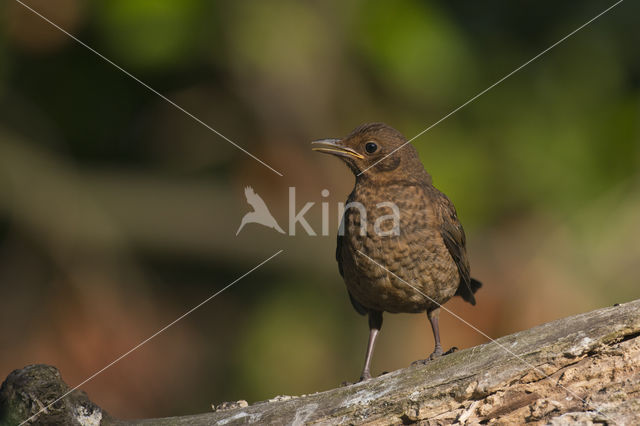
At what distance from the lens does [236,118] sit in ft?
24.6

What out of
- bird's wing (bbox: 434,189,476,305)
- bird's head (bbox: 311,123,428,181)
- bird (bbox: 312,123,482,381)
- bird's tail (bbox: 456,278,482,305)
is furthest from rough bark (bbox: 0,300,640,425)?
bird's head (bbox: 311,123,428,181)

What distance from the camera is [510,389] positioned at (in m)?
3.90

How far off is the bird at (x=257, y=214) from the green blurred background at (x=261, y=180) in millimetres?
84

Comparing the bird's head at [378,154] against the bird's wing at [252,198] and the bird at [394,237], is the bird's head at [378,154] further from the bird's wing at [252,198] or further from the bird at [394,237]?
the bird's wing at [252,198]

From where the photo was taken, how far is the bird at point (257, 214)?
772cm

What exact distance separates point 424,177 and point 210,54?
2.15 m

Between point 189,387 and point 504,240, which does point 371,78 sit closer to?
point 504,240

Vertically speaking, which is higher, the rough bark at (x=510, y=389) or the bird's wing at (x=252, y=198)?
the bird's wing at (x=252, y=198)

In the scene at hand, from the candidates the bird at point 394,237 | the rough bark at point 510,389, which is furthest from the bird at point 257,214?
the rough bark at point 510,389

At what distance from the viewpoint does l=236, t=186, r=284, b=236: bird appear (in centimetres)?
772

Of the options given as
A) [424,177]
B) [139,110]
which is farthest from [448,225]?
Result: [139,110]

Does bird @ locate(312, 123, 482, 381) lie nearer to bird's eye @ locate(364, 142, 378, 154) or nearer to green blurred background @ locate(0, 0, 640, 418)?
bird's eye @ locate(364, 142, 378, 154)

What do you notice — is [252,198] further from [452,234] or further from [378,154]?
[452,234]

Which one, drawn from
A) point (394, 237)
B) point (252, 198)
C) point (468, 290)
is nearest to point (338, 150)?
point (394, 237)
